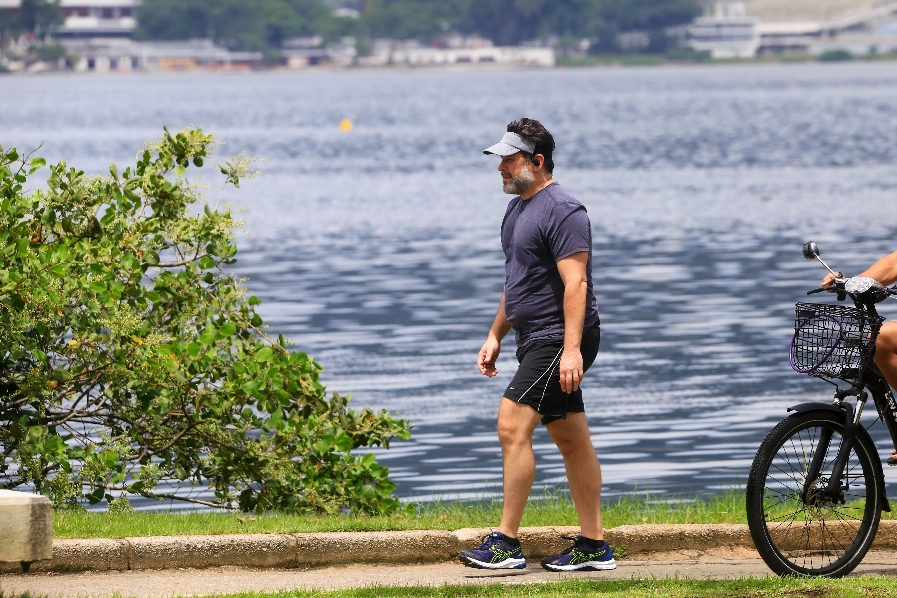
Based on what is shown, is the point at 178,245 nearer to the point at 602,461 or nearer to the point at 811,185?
the point at 602,461

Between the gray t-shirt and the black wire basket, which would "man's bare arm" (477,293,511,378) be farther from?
the black wire basket

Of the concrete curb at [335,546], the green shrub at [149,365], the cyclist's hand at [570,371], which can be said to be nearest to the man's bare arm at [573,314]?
the cyclist's hand at [570,371]

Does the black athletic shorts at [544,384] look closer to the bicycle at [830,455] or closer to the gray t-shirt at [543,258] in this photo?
the gray t-shirt at [543,258]

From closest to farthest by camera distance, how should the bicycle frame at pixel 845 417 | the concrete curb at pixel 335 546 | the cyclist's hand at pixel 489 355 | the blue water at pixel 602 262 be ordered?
the bicycle frame at pixel 845 417
the concrete curb at pixel 335 546
the cyclist's hand at pixel 489 355
the blue water at pixel 602 262

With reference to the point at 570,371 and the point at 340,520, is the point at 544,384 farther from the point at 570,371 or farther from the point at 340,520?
the point at 340,520

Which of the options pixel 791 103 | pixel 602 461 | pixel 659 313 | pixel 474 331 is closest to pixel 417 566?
pixel 602 461

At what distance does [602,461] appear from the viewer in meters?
13.4

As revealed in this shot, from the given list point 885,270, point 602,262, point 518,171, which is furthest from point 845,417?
point 602,262

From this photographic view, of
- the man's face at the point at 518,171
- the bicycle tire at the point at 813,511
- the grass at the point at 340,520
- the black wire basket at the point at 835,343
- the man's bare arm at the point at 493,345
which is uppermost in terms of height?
the man's face at the point at 518,171

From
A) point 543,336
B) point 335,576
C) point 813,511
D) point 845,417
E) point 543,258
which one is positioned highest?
point 543,258

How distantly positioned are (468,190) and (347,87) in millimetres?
132918

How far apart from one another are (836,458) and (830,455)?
0.33 feet

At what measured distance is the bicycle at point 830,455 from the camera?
6.97 metres

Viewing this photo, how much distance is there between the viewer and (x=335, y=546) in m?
7.79
